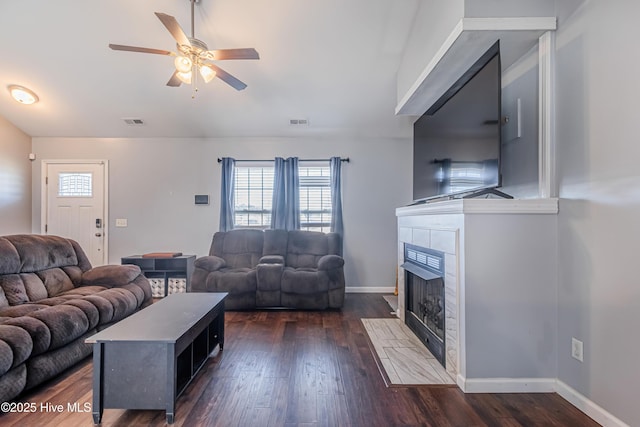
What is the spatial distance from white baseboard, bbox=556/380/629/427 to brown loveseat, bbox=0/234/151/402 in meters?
3.38

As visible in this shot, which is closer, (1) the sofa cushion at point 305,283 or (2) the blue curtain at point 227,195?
(1) the sofa cushion at point 305,283

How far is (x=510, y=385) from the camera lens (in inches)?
79.7

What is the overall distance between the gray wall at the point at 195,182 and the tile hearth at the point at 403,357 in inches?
72.2

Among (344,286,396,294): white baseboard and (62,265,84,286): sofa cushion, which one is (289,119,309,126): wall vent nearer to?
(344,286,396,294): white baseboard

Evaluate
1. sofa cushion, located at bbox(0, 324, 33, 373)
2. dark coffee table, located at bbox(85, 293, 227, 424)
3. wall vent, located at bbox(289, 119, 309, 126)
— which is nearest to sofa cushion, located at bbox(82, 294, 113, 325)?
sofa cushion, located at bbox(0, 324, 33, 373)

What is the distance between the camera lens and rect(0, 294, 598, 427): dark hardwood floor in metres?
1.74

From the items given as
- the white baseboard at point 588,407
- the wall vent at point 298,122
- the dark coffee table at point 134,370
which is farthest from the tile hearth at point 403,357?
the wall vent at point 298,122

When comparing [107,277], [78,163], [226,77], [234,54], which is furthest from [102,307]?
[78,163]

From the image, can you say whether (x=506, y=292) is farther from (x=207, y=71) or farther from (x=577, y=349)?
(x=207, y=71)

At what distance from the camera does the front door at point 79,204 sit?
4.93m

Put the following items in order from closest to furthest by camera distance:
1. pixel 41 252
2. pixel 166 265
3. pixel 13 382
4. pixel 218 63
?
pixel 13 382 < pixel 41 252 < pixel 218 63 < pixel 166 265

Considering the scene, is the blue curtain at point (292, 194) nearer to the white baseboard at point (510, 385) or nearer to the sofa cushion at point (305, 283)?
the sofa cushion at point (305, 283)

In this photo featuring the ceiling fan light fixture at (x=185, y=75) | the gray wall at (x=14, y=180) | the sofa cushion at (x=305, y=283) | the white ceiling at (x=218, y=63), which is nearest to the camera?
the ceiling fan light fixture at (x=185, y=75)

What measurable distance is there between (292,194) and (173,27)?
2.89 metres
